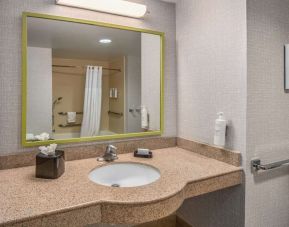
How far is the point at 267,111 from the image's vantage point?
4.52 feet

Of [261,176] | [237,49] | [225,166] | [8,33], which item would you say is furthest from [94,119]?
[261,176]

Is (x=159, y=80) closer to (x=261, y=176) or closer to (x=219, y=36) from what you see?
(x=219, y=36)

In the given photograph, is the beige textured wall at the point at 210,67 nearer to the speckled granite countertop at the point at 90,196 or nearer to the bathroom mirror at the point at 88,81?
the bathroom mirror at the point at 88,81

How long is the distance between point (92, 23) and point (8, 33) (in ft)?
1.67

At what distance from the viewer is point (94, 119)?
61.4 inches

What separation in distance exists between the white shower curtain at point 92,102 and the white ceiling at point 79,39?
0.12 meters

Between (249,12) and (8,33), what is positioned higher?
(249,12)

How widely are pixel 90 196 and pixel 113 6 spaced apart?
1205 millimetres

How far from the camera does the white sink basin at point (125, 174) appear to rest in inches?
54.0

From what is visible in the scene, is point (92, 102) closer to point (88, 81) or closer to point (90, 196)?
point (88, 81)

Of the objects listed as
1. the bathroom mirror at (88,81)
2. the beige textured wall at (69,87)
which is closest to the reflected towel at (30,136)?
the bathroom mirror at (88,81)

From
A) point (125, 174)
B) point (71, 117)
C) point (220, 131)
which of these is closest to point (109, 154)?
point (125, 174)

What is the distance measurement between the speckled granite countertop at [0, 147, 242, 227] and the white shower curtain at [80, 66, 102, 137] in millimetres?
300

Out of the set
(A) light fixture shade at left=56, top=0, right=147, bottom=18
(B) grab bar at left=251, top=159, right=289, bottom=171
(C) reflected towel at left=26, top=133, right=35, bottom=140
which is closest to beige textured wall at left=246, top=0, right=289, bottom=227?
(B) grab bar at left=251, top=159, right=289, bottom=171
